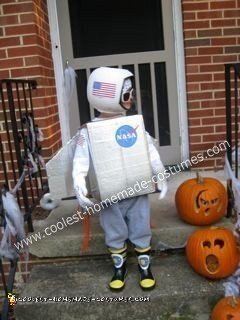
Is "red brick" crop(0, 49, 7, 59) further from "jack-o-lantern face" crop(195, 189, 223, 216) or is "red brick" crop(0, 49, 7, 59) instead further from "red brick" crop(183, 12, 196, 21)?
"jack-o-lantern face" crop(195, 189, 223, 216)

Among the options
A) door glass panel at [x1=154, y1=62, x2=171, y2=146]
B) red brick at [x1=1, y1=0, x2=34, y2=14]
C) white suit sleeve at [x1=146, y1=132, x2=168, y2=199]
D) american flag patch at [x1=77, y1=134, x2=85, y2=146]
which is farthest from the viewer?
door glass panel at [x1=154, y1=62, x2=171, y2=146]

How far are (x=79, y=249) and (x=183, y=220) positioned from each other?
2.47 ft

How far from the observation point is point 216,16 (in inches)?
140

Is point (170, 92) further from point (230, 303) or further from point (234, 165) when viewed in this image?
point (230, 303)

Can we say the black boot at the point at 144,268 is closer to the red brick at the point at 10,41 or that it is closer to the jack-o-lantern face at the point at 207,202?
the jack-o-lantern face at the point at 207,202

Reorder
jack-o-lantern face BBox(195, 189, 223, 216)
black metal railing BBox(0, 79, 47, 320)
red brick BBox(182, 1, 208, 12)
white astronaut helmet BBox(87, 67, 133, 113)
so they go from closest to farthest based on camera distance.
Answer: white astronaut helmet BBox(87, 67, 133, 113)
jack-o-lantern face BBox(195, 189, 223, 216)
black metal railing BBox(0, 79, 47, 320)
red brick BBox(182, 1, 208, 12)

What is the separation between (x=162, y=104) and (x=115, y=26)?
2.80 feet

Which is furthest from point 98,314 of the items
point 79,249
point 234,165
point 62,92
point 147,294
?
point 62,92

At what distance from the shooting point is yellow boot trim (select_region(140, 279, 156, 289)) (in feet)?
8.02

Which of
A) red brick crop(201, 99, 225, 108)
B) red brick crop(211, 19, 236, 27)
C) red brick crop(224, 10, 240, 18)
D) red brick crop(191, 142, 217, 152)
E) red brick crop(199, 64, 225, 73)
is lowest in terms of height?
red brick crop(191, 142, 217, 152)

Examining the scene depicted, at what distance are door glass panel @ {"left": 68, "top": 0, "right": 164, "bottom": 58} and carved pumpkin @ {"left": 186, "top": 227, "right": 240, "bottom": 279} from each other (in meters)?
2.02

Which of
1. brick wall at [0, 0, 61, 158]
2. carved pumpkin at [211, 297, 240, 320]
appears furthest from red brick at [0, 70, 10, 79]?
carved pumpkin at [211, 297, 240, 320]

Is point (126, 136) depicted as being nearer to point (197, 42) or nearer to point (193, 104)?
point (193, 104)

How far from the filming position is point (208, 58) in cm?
362
